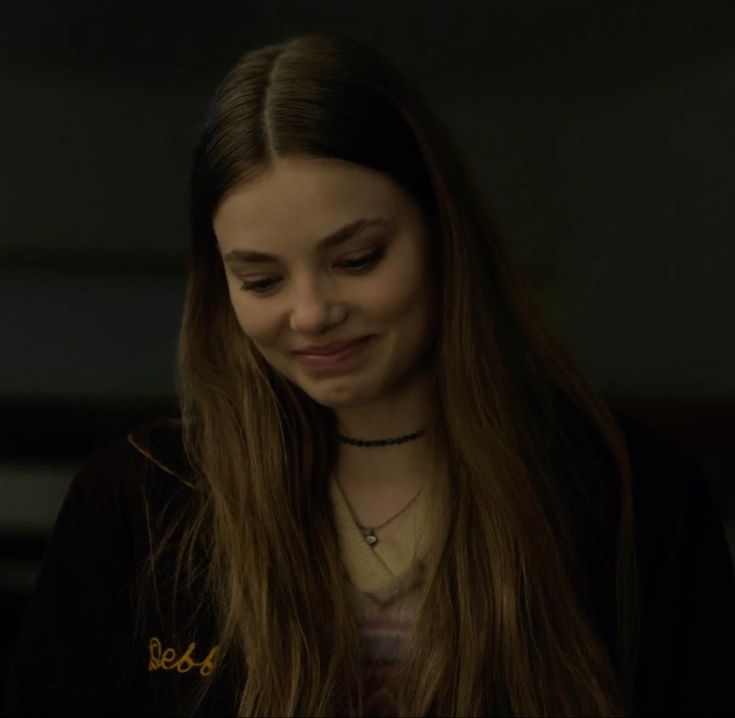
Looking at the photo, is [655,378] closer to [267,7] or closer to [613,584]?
[613,584]

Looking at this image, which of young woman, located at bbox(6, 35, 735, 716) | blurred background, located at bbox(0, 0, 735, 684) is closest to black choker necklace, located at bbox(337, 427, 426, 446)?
young woman, located at bbox(6, 35, 735, 716)

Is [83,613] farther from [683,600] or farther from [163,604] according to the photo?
[683,600]

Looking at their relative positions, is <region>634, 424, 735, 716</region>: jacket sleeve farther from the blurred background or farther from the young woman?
the blurred background

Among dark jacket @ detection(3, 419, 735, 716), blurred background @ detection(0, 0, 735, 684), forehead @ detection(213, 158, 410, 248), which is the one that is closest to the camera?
forehead @ detection(213, 158, 410, 248)

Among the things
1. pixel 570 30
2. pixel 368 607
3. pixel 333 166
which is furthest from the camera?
pixel 570 30

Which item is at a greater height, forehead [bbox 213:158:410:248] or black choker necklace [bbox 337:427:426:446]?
forehead [bbox 213:158:410:248]

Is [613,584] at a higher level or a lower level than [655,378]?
lower

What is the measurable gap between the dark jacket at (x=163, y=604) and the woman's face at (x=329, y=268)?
18 centimetres

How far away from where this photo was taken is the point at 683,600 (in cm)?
87

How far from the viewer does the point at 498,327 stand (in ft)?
2.83

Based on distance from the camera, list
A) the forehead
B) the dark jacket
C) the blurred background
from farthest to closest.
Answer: the blurred background < the dark jacket < the forehead

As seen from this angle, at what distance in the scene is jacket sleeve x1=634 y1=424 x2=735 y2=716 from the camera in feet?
2.77

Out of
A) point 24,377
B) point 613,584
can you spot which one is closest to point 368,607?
point 613,584

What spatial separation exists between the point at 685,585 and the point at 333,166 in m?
0.38
